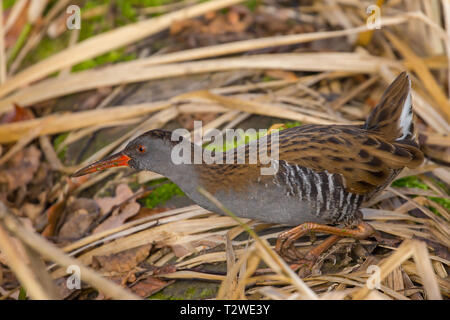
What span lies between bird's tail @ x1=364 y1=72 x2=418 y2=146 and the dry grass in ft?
1.41

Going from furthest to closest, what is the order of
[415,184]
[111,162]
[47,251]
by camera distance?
1. [415,184]
2. [111,162]
3. [47,251]

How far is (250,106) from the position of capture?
3.68 m

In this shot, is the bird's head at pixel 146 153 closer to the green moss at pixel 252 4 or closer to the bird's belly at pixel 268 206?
the bird's belly at pixel 268 206

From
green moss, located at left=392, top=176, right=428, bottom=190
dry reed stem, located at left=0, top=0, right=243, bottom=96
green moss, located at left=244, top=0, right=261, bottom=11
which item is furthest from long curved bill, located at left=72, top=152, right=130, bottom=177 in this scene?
green moss, located at left=244, top=0, right=261, bottom=11

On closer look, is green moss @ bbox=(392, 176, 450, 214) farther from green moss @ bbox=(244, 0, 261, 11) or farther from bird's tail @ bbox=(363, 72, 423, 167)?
green moss @ bbox=(244, 0, 261, 11)

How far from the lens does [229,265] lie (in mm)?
2717

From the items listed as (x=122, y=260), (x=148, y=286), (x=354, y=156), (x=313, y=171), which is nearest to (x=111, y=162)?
(x=122, y=260)

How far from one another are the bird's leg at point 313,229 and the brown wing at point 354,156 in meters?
0.23

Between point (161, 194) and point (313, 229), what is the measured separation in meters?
1.10

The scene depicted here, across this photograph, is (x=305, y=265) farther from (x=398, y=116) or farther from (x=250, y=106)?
(x=250, y=106)

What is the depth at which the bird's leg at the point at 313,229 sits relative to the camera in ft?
8.90

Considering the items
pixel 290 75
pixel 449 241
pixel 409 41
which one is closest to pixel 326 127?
pixel 449 241

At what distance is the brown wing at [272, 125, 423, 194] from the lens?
266cm

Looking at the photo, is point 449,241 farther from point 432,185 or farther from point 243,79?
point 243,79
